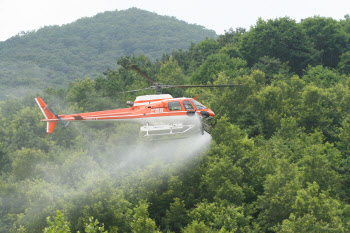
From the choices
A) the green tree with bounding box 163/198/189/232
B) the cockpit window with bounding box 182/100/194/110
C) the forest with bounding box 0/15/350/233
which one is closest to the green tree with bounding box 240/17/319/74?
the forest with bounding box 0/15/350/233

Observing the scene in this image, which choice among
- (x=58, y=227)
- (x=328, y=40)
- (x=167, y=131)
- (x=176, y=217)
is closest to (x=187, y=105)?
(x=167, y=131)

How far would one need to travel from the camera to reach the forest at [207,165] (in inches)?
1635

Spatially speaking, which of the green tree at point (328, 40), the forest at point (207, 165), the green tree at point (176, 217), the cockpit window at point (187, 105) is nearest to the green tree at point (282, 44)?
the forest at point (207, 165)

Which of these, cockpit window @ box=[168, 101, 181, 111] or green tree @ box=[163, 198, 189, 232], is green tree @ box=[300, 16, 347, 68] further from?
cockpit window @ box=[168, 101, 181, 111]

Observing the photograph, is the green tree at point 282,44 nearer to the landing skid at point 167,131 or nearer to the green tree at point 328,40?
the green tree at point 328,40

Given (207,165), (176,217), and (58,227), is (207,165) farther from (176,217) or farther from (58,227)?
(58,227)

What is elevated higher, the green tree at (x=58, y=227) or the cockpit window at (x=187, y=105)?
the cockpit window at (x=187, y=105)

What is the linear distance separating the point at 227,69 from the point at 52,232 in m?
62.2

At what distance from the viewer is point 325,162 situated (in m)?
48.9

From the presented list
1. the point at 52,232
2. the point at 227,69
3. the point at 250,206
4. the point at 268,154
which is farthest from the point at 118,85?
the point at 52,232

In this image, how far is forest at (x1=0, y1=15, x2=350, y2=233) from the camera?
1635 inches

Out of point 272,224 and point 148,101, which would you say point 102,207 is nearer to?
point 148,101

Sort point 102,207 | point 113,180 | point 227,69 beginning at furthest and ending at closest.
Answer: point 227,69 → point 113,180 → point 102,207

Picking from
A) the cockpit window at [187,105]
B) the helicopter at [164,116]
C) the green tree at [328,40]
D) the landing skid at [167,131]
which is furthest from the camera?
the green tree at [328,40]
